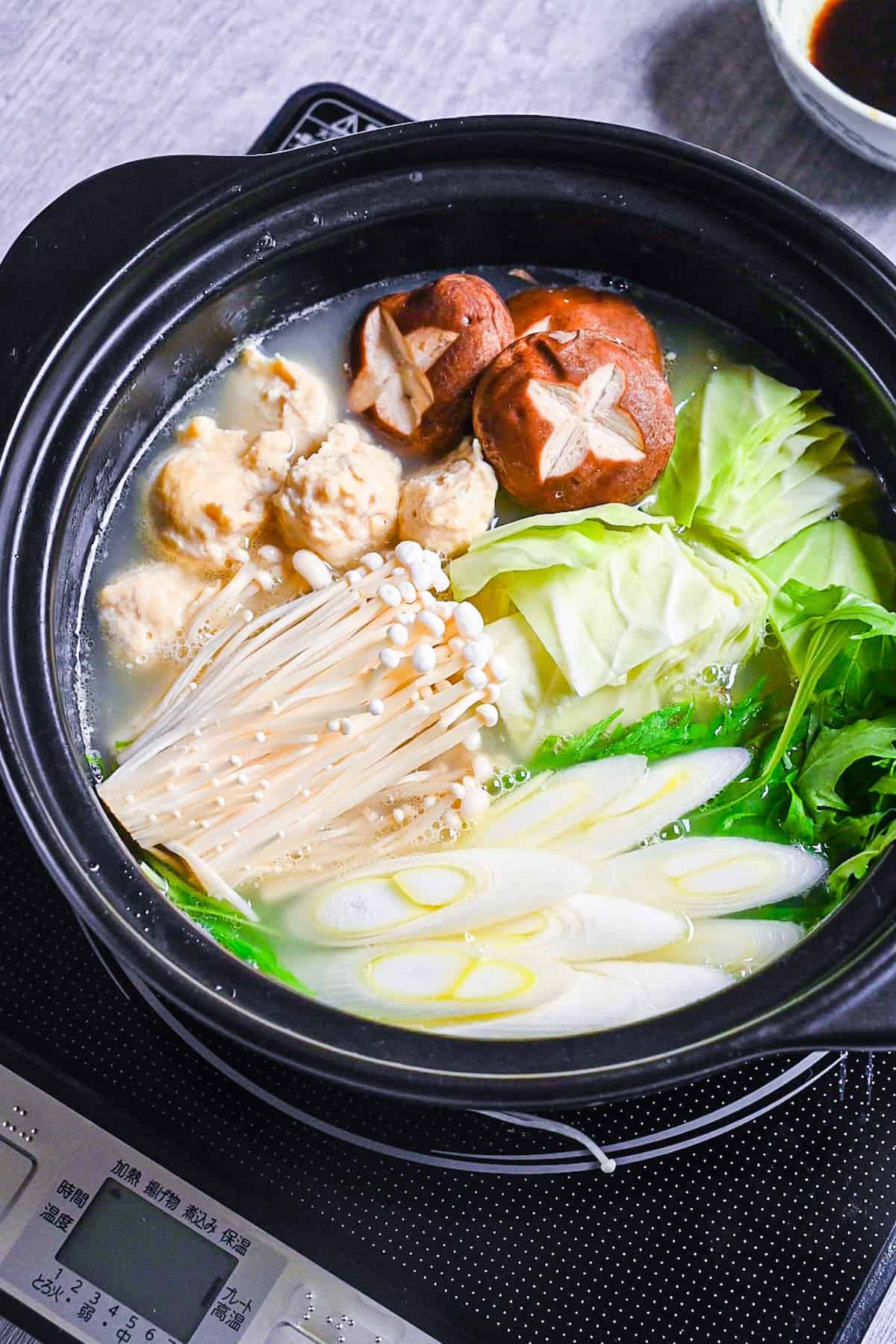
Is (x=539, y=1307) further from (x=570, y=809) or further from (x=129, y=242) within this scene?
(x=129, y=242)

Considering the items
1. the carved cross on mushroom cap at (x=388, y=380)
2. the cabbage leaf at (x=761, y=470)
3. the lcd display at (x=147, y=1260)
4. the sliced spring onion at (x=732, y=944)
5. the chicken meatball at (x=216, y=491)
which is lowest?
the lcd display at (x=147, y=1260)

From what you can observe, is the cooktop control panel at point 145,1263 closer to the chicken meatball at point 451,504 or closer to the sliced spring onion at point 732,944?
the sliced spring onion at point 732,944

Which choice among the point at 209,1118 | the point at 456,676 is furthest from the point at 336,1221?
the point at 456,676

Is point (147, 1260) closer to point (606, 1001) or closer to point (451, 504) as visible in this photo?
point (606, 1001)

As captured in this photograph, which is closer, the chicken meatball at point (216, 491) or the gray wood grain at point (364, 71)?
the chicken meatball at point (216, 491)

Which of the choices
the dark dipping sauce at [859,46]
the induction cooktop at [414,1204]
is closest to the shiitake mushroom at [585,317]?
the dark dipping sauce at [859,46]

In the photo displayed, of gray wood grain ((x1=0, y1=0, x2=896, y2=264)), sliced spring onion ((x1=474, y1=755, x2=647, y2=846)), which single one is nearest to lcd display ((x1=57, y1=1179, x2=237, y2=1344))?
sliced spring onion ((x1=474, y1=755, x2=647, y2=846))
